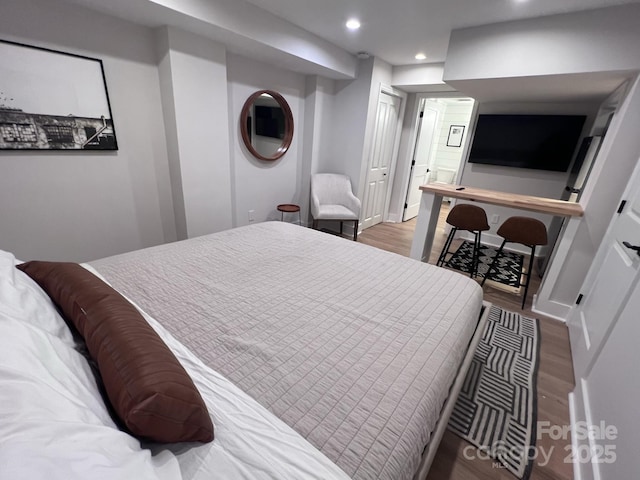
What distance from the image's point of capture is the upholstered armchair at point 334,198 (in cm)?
371

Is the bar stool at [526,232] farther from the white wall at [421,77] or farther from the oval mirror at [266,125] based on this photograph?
the oval mirror at [266,125]

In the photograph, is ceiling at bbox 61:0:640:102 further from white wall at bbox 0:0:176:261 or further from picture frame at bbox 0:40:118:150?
picture frame at bbox 0:40:118:150

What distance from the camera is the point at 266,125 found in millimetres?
3502

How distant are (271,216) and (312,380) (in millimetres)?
3144


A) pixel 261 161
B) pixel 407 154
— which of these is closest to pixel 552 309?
pixel 407 154

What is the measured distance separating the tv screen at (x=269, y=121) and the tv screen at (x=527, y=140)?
274cm

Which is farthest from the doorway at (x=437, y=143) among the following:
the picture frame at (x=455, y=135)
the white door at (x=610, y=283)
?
the white door at (x=610, y=283)

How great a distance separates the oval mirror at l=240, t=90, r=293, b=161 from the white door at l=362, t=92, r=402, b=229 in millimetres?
1291

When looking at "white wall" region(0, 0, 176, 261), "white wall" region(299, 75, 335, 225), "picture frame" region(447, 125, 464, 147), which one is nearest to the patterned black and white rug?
"white wall" region(299, 75, 335, 225)

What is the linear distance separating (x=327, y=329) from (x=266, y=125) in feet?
10.0

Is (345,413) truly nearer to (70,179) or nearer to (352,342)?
(352,342)

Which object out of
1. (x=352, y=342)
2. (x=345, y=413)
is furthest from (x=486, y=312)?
(x=345, y=413)

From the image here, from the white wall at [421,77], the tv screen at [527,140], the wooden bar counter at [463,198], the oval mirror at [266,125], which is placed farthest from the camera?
the white wall at [421,77]

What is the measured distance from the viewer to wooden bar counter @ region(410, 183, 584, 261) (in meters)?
2.34
